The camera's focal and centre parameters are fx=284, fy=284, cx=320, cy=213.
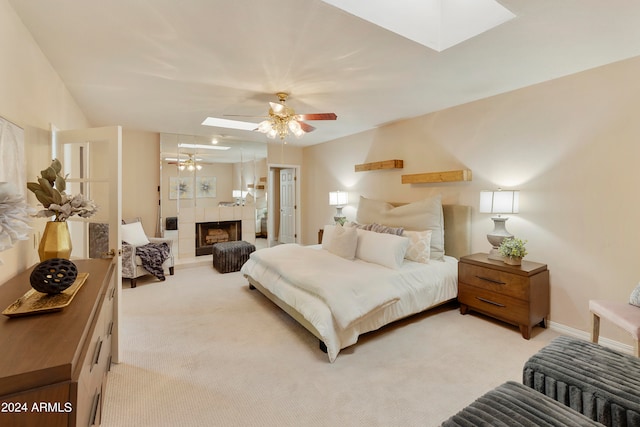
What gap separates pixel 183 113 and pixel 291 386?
12.4 feet

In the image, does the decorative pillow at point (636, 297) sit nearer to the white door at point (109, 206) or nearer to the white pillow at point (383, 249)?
the white pillow at point (383, 249)

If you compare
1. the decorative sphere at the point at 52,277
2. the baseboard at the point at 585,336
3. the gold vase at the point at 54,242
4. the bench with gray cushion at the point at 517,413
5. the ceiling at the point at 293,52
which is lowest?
the baseboard at the point at 585,336

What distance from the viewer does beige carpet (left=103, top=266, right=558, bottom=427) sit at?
5.95 feet

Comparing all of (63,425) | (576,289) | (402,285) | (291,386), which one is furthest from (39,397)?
Result: (576,289)

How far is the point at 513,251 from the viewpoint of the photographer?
9.38ft

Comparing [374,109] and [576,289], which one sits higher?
[374,109]

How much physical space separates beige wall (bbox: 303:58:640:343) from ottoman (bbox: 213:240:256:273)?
3.43 m

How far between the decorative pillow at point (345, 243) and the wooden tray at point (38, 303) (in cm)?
262

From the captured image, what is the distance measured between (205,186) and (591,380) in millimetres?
5859

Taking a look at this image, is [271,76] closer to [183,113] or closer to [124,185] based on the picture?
[183,113]

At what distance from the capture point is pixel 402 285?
290cm

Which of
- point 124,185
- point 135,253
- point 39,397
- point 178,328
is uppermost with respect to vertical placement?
point 124,185

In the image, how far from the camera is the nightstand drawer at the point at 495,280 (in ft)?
8.92

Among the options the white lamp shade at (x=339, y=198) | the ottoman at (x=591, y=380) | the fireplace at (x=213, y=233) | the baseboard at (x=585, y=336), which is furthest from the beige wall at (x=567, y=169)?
the fireplace at (x=213, y=233)
